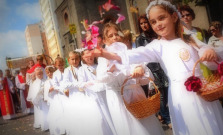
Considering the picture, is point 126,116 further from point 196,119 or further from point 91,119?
point 91,119

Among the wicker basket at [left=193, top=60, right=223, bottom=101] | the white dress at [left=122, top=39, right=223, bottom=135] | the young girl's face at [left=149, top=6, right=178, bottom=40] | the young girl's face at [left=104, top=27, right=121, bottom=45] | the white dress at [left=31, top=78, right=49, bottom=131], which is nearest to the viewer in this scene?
the wicker basket at [left=193, top=60, right=223, bottom=101]

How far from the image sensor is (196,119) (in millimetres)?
1960

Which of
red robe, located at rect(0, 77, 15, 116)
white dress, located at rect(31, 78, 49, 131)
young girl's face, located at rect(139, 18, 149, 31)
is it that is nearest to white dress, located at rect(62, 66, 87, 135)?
young girl's face, located at rect(139, 18, 149, 31)

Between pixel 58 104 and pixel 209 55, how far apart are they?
4.15 meters

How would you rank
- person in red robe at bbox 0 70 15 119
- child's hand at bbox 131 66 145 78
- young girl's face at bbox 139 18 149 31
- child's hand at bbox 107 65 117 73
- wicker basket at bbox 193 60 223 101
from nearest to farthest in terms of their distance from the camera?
wicker basket at bbox 193 60 223 101, child's hand at bbox 131 66 145 78, child's hand at bbox 107 65 117 73, young girl's face at bbox 139 18 149 31, person in red robe at bbox 0 70 15 119

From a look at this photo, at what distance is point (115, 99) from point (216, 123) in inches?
47.6

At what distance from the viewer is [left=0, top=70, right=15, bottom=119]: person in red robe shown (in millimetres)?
9500

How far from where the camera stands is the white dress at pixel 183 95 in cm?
195

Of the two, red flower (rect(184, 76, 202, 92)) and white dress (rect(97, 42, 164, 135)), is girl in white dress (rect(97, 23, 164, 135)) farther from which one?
red flower (rect(184, 76, 202, 92))

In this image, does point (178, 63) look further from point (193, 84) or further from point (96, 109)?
point (96, 109)

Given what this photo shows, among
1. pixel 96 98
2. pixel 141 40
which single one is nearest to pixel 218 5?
pixel 141 40

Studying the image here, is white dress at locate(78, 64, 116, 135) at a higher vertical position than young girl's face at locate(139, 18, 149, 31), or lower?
lower

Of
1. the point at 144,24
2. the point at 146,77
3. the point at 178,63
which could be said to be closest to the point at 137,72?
the point at 146,77

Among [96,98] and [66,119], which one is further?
[66,119]
